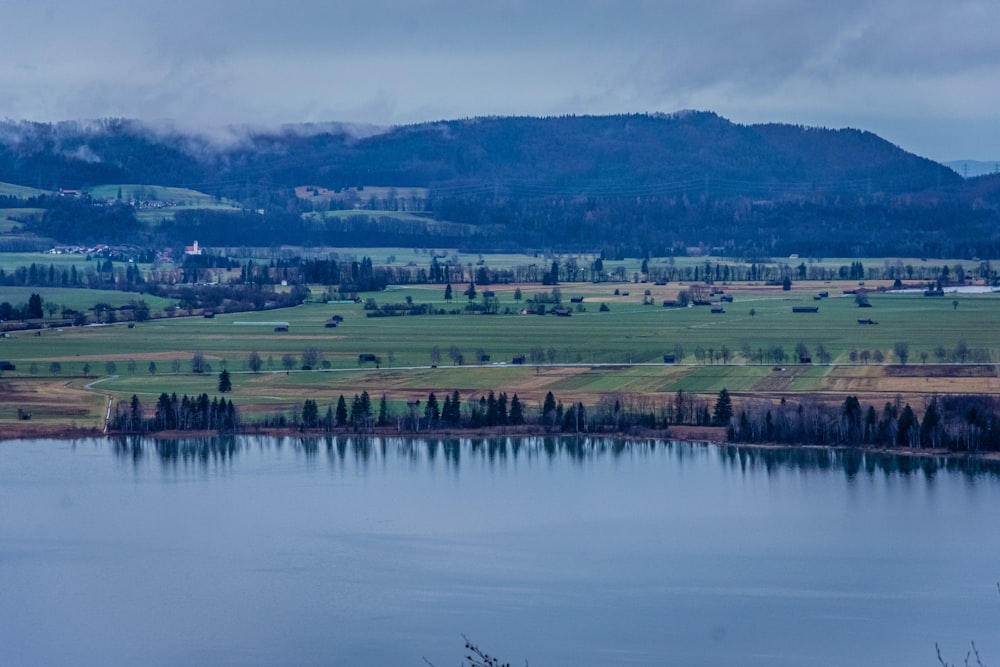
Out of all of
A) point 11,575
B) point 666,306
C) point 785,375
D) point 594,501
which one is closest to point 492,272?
point 666,306

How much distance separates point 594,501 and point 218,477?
4.77 m

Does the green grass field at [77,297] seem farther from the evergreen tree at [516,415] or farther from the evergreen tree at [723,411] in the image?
the evergreen tree at [723,411]

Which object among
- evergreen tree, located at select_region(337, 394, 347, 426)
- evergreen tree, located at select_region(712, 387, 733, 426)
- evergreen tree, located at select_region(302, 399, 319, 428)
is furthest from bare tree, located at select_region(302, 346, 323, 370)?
evergreen tree, located at select_region(712, 387, 733, 426)

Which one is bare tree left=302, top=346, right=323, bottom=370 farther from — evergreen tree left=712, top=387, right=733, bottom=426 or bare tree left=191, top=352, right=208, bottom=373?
evergreen tree left=712, top=387, right=733, bottom=426

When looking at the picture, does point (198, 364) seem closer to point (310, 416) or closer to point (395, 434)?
point (310, 416)

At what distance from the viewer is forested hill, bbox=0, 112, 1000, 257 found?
68.4 m

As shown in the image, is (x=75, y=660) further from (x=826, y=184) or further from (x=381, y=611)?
(x=826, y=184)

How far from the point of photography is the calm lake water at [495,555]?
14.9 m

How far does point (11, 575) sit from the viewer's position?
1728cm

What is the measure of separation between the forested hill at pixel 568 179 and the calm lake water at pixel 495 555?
135 ft

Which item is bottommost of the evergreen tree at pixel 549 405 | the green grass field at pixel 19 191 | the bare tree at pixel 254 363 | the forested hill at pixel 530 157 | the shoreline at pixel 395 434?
the shoreline at pixel 395 434

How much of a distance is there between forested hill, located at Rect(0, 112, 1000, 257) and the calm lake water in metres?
41.0

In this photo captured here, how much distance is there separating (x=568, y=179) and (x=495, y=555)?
7002 centimetres

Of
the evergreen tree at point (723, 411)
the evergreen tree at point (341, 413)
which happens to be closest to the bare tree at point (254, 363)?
the evergreen tree at point (341, 413)
